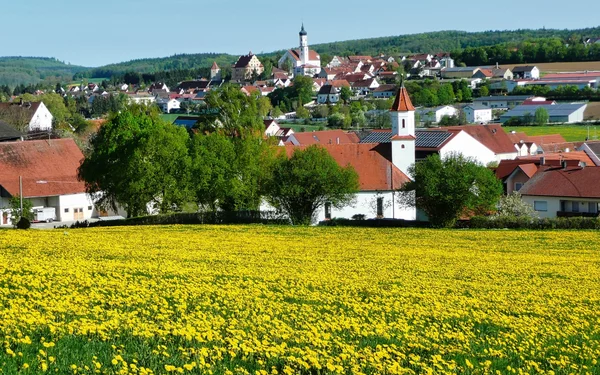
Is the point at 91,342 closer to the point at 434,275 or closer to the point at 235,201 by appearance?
the point at 434,275

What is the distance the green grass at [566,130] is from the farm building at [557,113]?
8753 mm

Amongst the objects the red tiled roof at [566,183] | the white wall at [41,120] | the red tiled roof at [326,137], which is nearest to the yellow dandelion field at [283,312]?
the red tiled roof at [566,183]

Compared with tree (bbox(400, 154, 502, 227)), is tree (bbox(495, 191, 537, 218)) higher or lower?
lower

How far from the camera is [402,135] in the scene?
65.5 metres

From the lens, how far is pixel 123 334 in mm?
13320

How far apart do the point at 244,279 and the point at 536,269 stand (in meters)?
11.3

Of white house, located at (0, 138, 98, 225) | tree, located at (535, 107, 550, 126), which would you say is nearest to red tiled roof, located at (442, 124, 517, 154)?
white house, located at (0, 138, 98, 225)

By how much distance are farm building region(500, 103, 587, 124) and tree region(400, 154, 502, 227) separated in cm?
11647

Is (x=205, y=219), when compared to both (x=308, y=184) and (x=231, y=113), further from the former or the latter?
(x=231, y=113)

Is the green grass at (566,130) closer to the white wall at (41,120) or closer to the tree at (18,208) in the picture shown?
the white wall at (41,120)

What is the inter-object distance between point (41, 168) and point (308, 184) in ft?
84.5

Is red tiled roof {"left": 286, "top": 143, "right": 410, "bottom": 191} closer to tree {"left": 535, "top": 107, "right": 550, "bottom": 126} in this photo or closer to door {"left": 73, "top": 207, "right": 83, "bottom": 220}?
door {"left": 73, "top": 207, "right": 83, "bottom": 220}

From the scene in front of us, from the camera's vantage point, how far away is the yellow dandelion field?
490 inches

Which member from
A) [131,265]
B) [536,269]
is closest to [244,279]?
[131,265]
